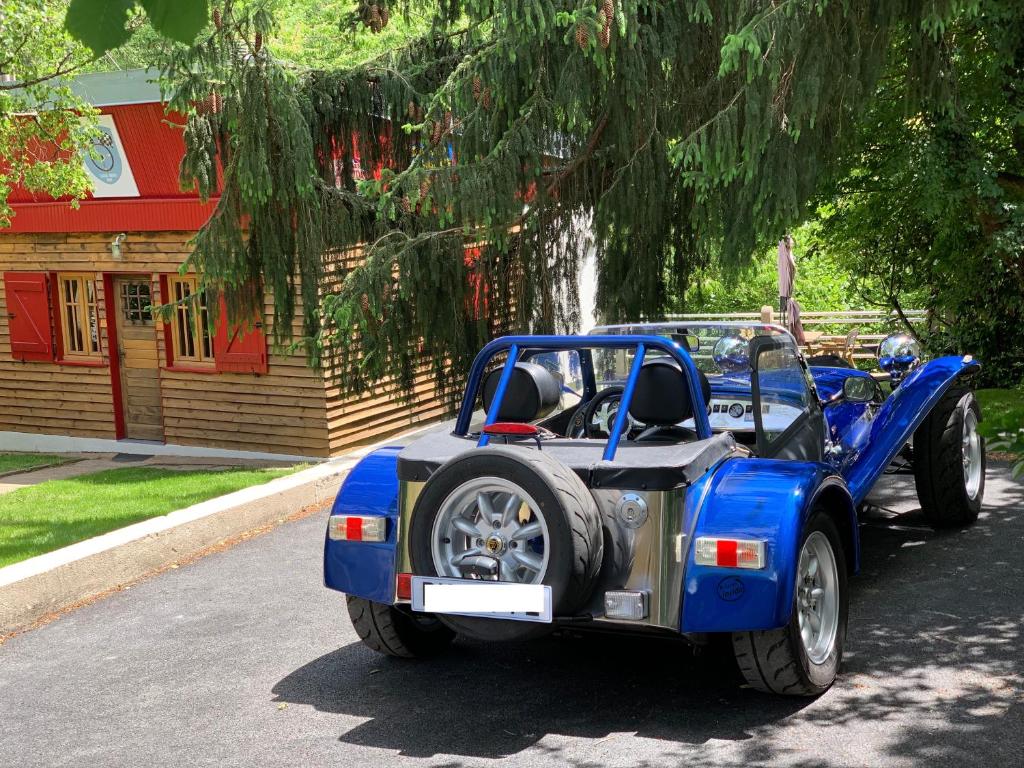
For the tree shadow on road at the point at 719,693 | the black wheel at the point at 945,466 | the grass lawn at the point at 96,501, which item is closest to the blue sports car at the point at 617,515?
the tree shadow on road at the point at 719,693

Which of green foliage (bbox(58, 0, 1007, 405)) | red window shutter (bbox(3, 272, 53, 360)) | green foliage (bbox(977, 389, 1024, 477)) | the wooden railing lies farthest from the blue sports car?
red window shutter (bbox(3, 272, 53, 360))

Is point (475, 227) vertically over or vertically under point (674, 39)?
under

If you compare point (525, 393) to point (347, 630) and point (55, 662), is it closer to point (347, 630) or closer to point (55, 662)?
point (347, 630)

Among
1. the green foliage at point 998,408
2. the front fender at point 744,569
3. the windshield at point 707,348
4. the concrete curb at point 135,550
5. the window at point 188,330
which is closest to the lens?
the front fender at point 744,569

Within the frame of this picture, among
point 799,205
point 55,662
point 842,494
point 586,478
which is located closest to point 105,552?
point 55,662

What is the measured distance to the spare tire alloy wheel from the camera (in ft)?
15.3

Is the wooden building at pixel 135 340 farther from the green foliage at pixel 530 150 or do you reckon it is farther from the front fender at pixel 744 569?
the front fender at pixel 744 569

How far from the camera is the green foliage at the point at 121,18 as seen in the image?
177cm

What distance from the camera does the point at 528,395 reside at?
5.53 meters

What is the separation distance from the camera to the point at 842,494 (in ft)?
17.8

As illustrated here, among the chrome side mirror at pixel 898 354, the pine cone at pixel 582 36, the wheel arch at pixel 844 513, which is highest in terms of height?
the pine cone at pixel 582 36

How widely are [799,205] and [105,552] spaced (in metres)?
5.31

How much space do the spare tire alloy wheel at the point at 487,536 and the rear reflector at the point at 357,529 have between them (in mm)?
568

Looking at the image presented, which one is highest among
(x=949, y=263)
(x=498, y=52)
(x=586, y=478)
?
(x=498, y=52)
